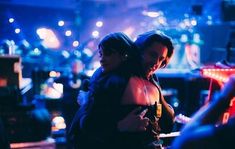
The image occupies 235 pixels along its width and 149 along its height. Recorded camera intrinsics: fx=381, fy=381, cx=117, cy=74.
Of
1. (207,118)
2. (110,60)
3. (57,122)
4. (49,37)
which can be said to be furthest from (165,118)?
(49,37)

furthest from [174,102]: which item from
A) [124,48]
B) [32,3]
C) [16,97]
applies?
[32,3]

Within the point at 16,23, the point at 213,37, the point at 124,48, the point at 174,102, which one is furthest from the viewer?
the point at 16,23

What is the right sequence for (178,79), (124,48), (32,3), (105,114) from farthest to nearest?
(32,3), (178,79), (124,48), (105,114)

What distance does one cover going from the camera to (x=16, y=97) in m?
4.13

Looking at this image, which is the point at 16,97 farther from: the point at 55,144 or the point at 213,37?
the point at 213,37

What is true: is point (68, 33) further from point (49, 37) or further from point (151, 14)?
point (151, 14)

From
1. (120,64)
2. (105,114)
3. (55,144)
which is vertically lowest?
(55,144)

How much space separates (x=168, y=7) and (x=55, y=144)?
15.5 m

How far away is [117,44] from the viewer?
7.25ft

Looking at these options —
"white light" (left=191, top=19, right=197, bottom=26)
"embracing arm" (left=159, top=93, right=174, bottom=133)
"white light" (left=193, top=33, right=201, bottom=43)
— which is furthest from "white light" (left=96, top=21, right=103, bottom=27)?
"embracing arm" (left=159, top=93, right=174, bottom=133)

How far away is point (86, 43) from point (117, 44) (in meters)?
14.4

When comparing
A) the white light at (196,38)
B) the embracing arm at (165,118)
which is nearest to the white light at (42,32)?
the white light at (196,38)

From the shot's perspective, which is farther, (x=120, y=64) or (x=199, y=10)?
(x=199, y=10)

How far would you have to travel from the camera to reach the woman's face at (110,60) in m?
2.21
